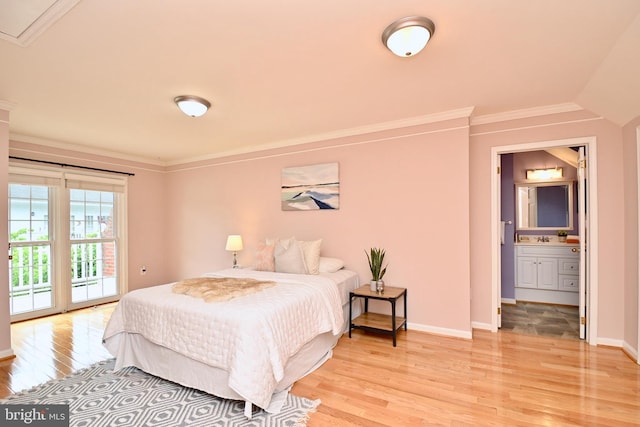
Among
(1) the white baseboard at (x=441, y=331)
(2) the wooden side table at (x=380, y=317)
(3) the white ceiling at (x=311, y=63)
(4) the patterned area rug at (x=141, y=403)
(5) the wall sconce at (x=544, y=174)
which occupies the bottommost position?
(4) the patterned area rug at (x=141, y=403)

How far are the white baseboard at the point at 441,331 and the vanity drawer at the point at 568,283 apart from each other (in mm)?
2420

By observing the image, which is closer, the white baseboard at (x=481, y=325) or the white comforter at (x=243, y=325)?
the white comforter at (x=243, y=325)

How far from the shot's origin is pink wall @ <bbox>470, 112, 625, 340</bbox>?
9.64 ft

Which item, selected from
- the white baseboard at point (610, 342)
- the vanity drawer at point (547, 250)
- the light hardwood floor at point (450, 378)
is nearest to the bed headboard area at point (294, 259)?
the light hardwood floor at point (450, 378)

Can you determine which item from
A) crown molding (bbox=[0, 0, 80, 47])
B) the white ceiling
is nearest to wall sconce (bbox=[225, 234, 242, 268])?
the white ceiling

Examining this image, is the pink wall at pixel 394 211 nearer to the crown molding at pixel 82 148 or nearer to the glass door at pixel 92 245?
the crown molding at pixel 82 148

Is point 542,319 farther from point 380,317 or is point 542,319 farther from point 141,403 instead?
point 141,403

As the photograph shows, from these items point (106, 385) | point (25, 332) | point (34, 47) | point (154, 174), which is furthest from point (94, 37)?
point (154, 174)

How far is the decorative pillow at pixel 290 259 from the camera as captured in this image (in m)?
3.53

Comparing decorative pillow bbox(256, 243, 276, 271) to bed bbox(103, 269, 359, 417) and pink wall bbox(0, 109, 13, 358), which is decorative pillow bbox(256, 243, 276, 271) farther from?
pink wall bbox(0, 109, 13, 358)

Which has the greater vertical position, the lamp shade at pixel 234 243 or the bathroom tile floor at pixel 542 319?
the lamp shade at pixel 234 243

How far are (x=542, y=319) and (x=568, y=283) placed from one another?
108cm

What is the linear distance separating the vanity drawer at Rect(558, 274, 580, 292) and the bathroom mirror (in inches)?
32.8

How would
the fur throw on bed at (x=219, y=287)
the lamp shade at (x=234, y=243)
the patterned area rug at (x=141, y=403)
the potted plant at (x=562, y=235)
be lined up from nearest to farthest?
1. the patterned area rug at (x=141, y=403)
2. the fur throw on bed at (x=219, y=287)
3. the lamp shade at (x=234, y=243)
4. the potted plant at (x=562, y=235)
